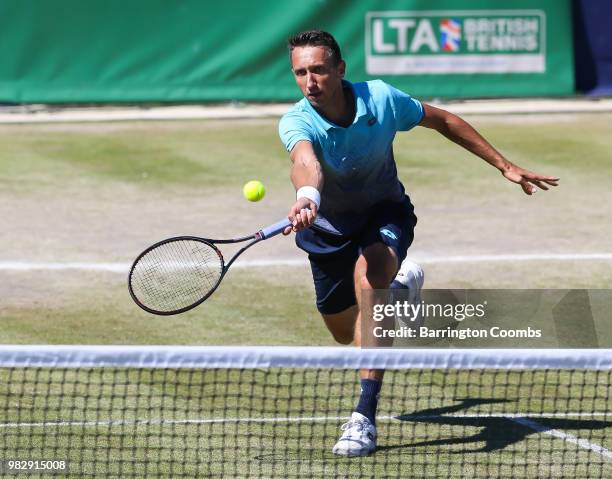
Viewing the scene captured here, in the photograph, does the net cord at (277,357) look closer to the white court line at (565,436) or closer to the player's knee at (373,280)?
the white court line at (565,436)

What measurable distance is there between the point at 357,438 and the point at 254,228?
22.0 feet

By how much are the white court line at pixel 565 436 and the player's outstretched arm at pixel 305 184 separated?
1.79m

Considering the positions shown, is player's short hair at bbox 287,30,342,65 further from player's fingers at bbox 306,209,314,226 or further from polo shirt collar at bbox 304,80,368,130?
player's fingers at bbox 306,209,314,226

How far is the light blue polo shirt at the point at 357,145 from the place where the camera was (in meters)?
7.48

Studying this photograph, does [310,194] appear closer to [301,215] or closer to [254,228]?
[301,215]

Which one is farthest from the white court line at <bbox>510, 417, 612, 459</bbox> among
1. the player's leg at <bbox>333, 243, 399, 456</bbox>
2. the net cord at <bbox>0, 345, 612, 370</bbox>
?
the net cord at <bbox>0, 345, 612, 370</bbox>

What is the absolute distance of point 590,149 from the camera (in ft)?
58.0

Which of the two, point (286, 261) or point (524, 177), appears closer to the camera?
point (524, 177)

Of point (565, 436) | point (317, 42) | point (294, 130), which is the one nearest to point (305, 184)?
point (294, 130)

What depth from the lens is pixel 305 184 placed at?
694 cm

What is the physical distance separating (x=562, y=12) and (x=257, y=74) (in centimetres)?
495

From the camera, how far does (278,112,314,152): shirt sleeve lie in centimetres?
732

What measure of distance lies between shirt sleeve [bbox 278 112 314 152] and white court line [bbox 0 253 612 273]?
14.4ft

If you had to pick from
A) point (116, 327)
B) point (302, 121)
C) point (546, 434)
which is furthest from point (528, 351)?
point (116, 327)
